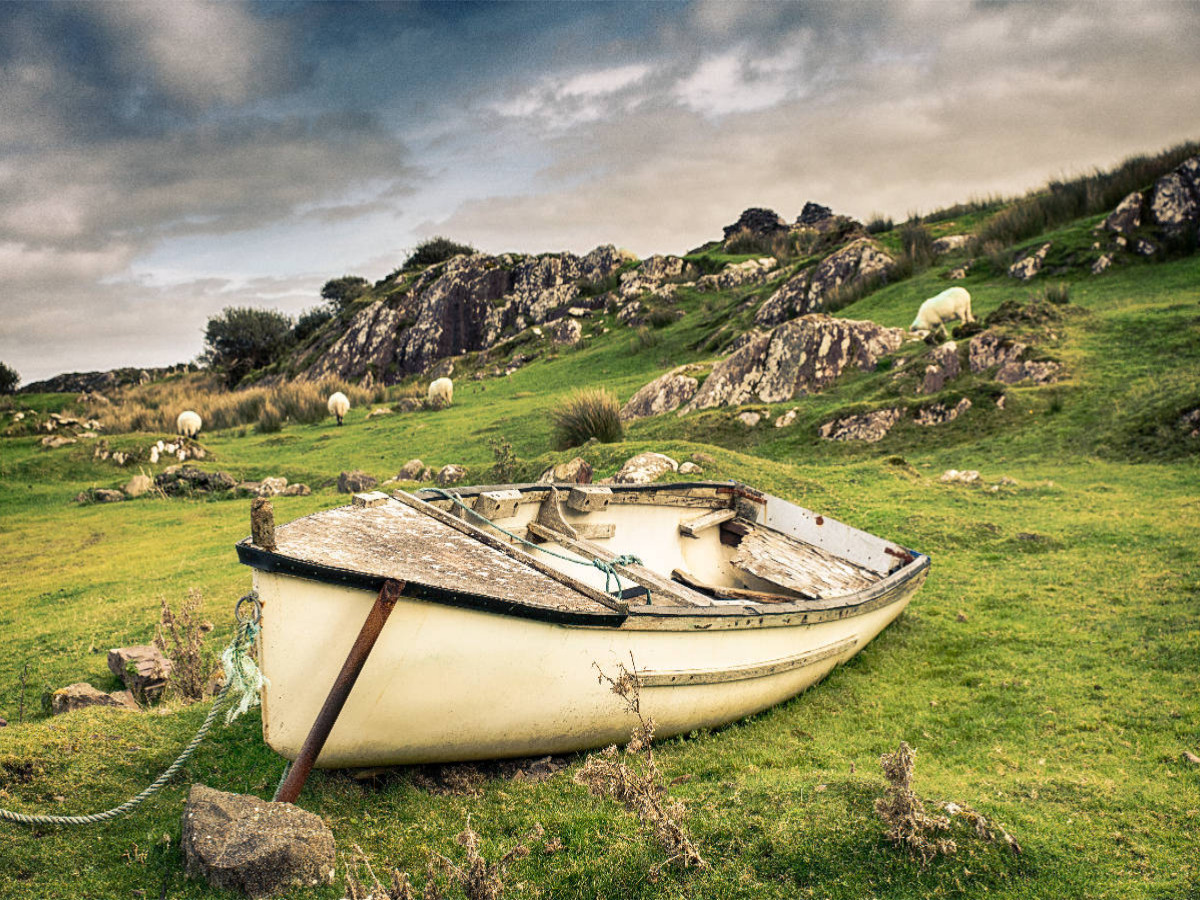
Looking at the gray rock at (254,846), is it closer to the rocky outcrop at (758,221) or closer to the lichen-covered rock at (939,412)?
the lichen-covered rock at (939,412)

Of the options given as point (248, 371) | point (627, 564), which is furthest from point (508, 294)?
point (627, 564)

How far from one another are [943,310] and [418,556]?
1881 cm

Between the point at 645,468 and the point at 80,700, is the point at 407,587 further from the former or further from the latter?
the point at 645,468

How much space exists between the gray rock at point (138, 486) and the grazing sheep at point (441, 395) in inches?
469

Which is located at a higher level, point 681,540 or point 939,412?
point 681,540

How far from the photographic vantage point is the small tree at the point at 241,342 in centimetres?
5866

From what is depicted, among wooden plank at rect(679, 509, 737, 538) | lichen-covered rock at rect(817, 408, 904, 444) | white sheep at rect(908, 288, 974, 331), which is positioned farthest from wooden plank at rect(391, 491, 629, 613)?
white sheep at rect(908, 288, 974, 331)

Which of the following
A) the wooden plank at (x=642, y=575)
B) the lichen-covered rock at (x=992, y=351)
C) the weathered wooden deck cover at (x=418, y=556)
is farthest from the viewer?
the lichen-covered rock at (x=992, y=351)

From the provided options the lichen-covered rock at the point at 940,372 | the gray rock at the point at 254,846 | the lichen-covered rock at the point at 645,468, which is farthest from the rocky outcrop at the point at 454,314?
the gray rock at the point at 254,846

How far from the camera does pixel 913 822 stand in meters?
3.37

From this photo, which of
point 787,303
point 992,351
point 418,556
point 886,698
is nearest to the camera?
point 418,556

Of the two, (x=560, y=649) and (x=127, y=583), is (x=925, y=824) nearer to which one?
(x=560, y=649)

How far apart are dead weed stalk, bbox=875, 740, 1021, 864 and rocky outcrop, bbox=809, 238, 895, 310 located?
2459cm

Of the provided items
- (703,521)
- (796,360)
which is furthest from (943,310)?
(703,521)
